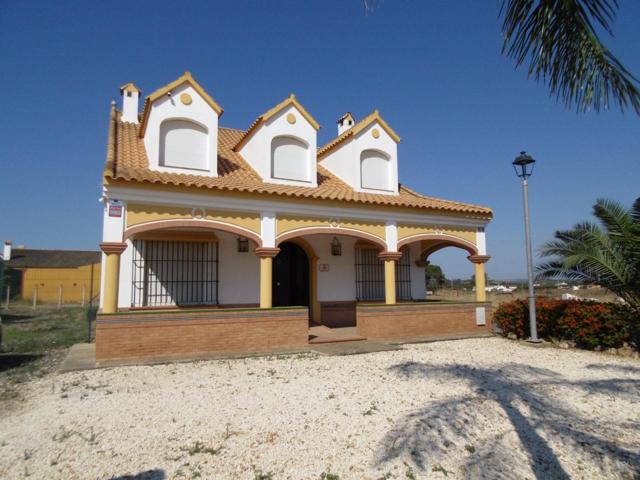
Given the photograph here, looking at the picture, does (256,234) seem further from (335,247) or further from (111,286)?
(335,247)

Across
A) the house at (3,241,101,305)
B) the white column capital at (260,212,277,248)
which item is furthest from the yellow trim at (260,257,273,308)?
the house at (3,241,101,305)

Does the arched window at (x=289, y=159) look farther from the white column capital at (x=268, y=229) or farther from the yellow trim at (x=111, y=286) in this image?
the yellow trim at (x=111, y=286)

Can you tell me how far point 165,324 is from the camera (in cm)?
855

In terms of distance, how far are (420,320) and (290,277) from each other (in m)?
4.70

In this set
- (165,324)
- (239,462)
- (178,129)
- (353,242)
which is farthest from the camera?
(353,242)

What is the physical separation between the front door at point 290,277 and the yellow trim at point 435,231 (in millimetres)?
3458

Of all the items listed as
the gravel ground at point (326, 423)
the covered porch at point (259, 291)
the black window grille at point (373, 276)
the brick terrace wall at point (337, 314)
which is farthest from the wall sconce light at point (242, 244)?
the gravel ground at point (326, 423)

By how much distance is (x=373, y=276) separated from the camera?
14.3m

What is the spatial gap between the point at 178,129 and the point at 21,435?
26.5 feet

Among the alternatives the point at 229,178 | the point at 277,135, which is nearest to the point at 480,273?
the point at 277,135

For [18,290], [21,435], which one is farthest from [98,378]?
[18,290]

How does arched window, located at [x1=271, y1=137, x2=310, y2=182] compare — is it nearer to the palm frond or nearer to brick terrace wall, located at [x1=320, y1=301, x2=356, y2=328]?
brick terrace wall, located at [x1=320, y1=301, x2=356, y2=328]

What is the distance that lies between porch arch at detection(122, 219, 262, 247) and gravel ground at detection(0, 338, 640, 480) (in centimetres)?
292

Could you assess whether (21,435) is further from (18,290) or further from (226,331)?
(18,290)
